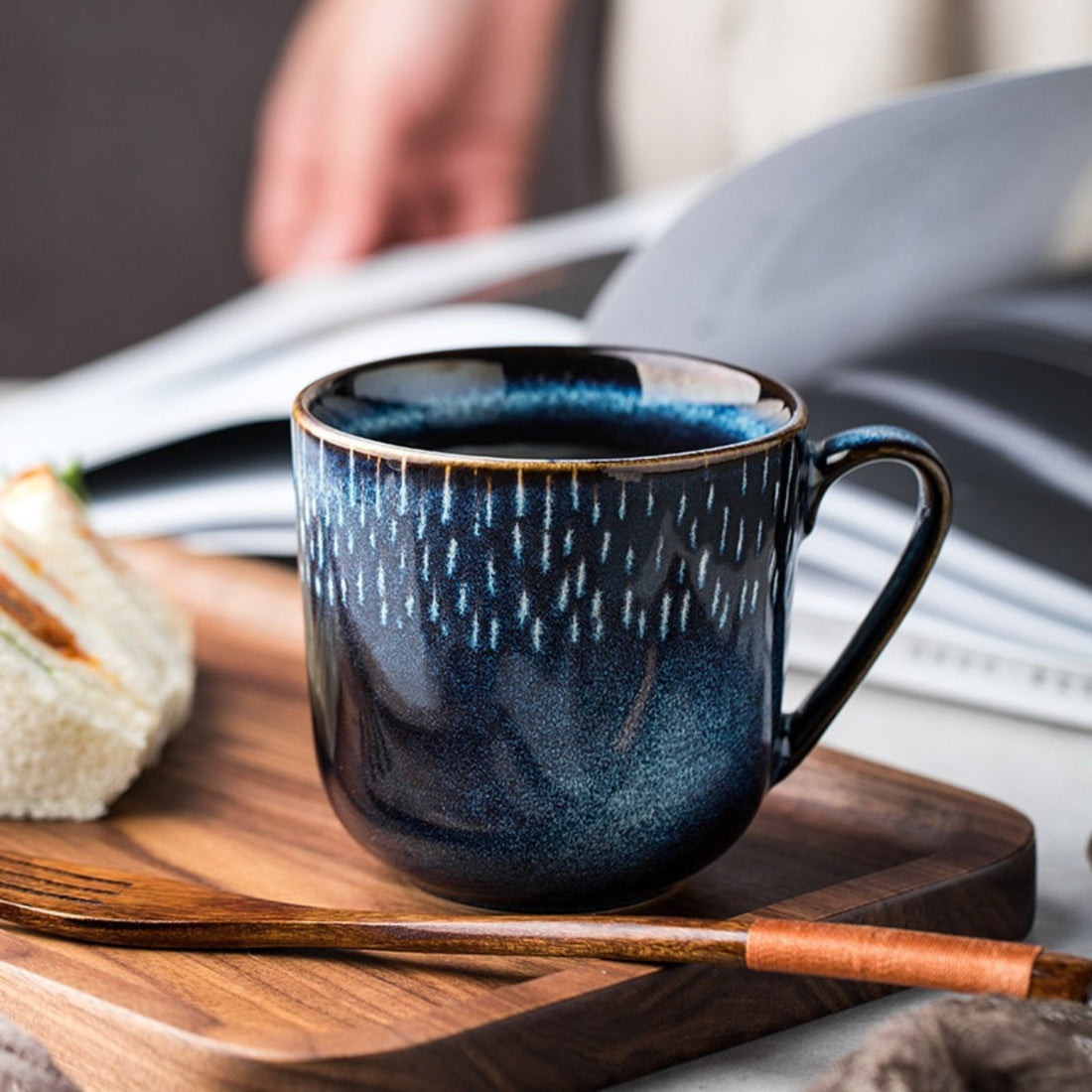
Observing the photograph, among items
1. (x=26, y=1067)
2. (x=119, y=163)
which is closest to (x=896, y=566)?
(x=26, y=1067)

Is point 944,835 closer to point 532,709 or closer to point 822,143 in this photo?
point 532,709

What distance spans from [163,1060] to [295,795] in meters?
0.19

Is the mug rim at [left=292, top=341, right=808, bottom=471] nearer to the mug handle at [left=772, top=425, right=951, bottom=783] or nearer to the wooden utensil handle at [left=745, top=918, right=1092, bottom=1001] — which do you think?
the mug handle at [left=772, top=425, right=951, bottom=783]

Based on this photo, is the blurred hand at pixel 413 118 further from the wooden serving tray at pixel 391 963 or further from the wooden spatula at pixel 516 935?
the wooden spatula at pixel 516 935

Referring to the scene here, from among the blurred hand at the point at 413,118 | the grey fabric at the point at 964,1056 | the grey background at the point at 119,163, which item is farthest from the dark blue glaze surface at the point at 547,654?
the grey background at the point at 119,163

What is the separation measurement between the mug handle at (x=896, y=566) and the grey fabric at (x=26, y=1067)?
22 centimetres

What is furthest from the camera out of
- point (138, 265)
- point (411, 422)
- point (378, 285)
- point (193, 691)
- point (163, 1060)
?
point (138, 265)

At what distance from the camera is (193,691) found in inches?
25.2

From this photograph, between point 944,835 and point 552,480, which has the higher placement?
point 552,480

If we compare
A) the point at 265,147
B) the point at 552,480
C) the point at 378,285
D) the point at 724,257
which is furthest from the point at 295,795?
the point at 265,147

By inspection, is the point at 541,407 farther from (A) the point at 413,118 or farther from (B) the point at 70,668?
(A) the point at 413,118

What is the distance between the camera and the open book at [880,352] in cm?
68

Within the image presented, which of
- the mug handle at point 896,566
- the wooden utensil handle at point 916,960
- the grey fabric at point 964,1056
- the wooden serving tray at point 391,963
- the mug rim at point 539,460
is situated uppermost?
the mug rim at point 539,460

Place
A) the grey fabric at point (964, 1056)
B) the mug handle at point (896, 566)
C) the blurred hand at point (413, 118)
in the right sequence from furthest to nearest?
the blurred hand at point (413, 118) → the mug handle at point (896, 566) → the grey fabric at point (964, 1056)
